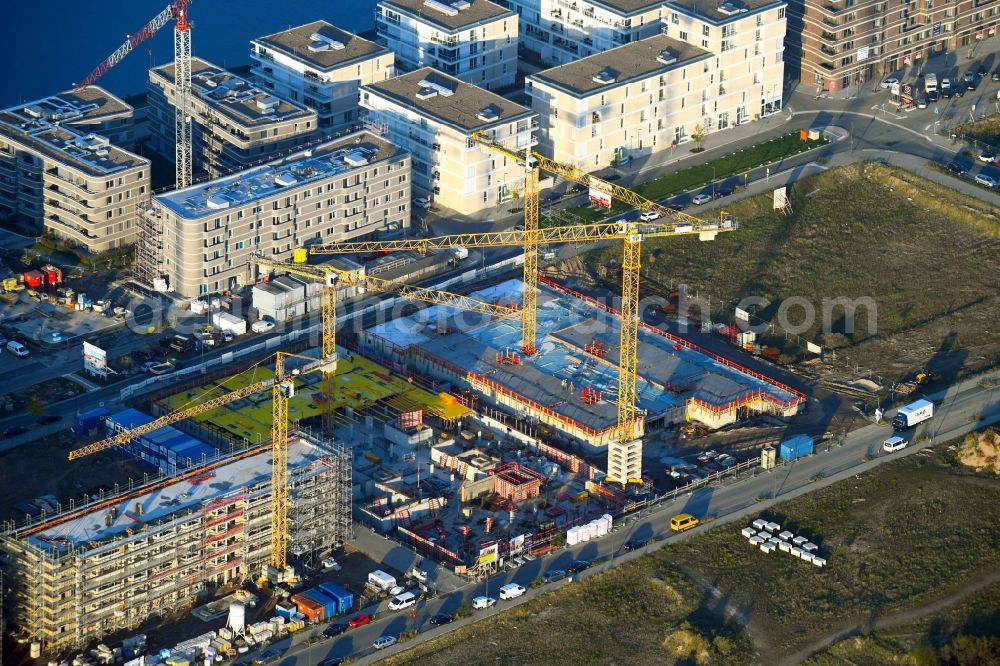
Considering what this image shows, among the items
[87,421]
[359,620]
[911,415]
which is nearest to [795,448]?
[911,415]

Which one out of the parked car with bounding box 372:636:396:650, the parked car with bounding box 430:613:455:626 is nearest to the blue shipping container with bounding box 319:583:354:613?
the parked car with bounding box 372:636:396:650

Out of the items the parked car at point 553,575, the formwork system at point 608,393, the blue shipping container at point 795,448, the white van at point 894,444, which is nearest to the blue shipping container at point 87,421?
the formwork system at point 608,393

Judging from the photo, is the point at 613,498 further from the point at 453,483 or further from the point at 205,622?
the point at 205,622

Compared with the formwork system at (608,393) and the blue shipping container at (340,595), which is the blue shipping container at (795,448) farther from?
the blue shipping container at (340,595)

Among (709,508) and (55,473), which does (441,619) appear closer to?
(709,508)

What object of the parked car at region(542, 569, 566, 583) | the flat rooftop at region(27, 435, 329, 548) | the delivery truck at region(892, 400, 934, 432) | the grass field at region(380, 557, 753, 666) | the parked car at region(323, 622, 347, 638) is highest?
the flat rooftop at region(27, 435, 329, 548)

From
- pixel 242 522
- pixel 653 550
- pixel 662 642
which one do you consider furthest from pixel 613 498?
pixel 242 522

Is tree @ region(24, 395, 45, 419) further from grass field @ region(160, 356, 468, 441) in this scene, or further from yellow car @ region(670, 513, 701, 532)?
yellow car @ region(670, 513, 701, 532)
